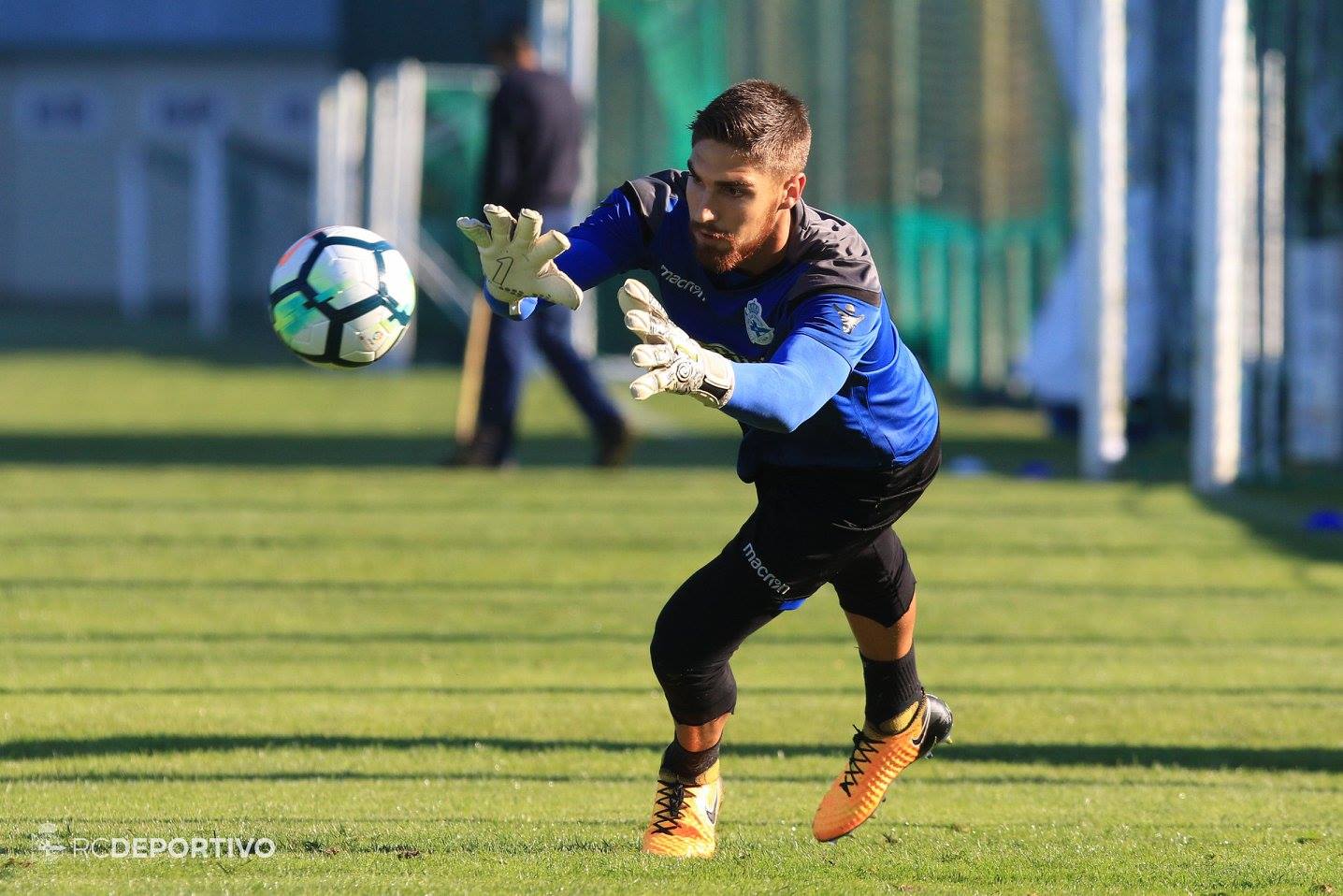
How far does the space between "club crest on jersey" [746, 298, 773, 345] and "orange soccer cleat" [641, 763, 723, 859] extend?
3.40 feet

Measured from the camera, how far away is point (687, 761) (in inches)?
173

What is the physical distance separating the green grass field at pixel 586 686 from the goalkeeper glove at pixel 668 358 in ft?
3.61

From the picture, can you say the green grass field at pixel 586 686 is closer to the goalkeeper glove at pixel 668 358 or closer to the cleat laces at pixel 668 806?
the cleat laces at pixel 668 806

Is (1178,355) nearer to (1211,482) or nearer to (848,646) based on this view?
(1211,482)

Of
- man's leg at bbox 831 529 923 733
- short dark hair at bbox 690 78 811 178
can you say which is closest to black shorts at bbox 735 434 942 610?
man's leg at bbox 831 529 923 733

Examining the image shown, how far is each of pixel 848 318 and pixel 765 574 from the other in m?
0.74

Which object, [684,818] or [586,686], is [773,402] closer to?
[684,818]

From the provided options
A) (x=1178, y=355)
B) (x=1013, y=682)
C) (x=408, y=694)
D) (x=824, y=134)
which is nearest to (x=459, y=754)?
(x=408, y=694)

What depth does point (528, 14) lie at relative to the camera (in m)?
26.0

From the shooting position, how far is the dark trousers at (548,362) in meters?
11.2

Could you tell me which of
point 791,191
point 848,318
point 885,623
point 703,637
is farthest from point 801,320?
point 885,623

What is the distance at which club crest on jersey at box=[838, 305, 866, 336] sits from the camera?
3.76 meters

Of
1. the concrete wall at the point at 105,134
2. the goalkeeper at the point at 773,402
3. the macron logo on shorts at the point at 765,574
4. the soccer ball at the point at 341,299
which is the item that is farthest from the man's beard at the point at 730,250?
the concrete wall at the point at 105,134

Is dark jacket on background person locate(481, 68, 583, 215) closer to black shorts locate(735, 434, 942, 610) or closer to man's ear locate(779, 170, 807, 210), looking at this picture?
black shorts locate(735, 434, 942, 610)
